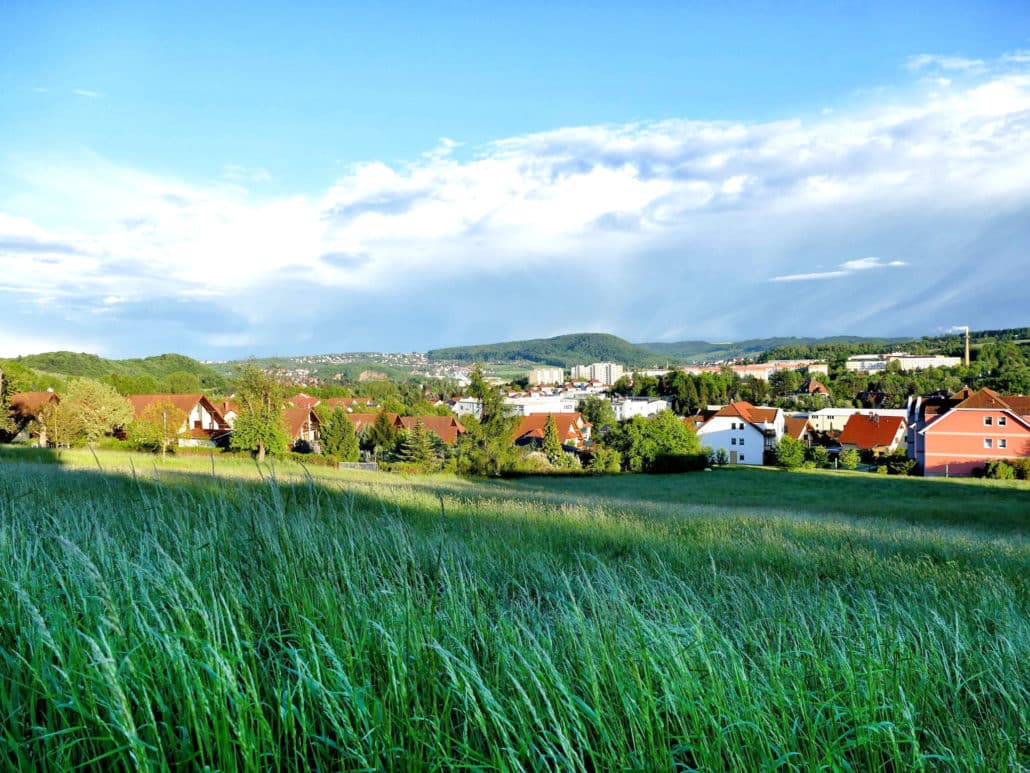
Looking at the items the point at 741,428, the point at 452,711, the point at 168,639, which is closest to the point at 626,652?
the point at 452,711

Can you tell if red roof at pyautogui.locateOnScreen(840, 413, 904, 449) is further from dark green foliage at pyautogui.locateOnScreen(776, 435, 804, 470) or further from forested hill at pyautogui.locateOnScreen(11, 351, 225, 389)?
forested hill at pyautogui.locateOnScreen(11, 351, 225, 389)

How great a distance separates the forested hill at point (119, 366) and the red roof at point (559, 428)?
39.7m

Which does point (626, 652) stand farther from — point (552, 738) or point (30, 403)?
point (30, 403)

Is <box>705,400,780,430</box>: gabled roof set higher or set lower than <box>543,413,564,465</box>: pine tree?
higher

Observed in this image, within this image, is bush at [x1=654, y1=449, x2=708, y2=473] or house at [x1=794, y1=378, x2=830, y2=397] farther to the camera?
house at [x1=794, y1=378, x2=830, y2=397]

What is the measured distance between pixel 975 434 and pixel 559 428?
39.2 meters

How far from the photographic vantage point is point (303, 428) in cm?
6059

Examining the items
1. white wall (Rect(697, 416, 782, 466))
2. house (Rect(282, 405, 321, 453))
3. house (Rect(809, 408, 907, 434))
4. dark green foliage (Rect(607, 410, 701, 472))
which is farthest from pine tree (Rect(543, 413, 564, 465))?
house (Rect(809, 408, 907, 434))

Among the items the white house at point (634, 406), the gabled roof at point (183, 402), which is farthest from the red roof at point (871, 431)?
the gabled roof at point (183, 402)

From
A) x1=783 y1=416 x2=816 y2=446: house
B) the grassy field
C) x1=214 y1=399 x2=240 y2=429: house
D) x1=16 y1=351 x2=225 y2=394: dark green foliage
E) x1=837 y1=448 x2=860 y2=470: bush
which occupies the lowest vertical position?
x1=837 y1=448 x2=860 y2=470: bush

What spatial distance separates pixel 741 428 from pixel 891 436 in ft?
47.3

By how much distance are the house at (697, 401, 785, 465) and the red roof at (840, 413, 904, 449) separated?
22.8ft

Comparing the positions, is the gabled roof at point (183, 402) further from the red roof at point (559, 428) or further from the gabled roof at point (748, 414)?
the gabled roof at point (748, 414)

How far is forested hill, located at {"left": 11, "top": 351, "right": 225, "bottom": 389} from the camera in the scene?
88544 mm
